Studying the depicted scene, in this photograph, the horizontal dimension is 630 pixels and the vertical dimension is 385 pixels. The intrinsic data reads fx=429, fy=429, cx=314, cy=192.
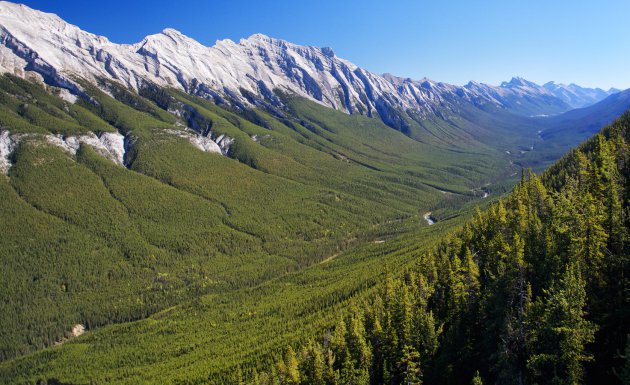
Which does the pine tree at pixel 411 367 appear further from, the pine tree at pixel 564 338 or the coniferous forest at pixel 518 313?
the pine tree at pixel 564 338

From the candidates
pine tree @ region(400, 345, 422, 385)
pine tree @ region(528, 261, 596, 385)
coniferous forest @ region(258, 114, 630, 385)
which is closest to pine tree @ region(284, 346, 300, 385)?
coniferous forest @ region(258, 114, 630, 385)

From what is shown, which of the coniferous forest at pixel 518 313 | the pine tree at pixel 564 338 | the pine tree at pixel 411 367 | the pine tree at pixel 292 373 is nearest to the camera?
the pine tree at pixel 564 338

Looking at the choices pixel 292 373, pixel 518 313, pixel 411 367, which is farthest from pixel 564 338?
pixel 292 373

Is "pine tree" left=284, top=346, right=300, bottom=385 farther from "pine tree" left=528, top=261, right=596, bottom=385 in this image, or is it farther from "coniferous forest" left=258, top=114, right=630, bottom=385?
"pine tree" left=528, top=261, right=596, bottom=385

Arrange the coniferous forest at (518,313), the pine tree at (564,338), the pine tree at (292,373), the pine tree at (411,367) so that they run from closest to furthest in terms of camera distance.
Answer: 1. the pine tree at (564,338)
2. the coniferous forest at (518,313)
3. the pine tree at (411,367)
4. the pine tree at (292,373)

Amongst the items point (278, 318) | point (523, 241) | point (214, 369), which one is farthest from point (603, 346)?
point (278, 318)

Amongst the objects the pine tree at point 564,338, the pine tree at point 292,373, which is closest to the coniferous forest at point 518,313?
the pine tree at point 564,338

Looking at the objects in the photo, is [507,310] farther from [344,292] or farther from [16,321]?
[16,321]

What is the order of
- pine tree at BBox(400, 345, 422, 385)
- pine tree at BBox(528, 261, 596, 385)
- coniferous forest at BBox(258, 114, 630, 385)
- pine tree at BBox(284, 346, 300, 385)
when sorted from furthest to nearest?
1. pine tree at BBox(284, 346, 300, 385)
2. pine tree at BBox(400, 345, 422, 385)
3. coniferous forest at BBox(258, 114, 630, 385)
4. pine tree at BBox(528, 261, 596, 385)

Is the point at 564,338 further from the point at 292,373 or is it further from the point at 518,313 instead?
the point at 292,373
